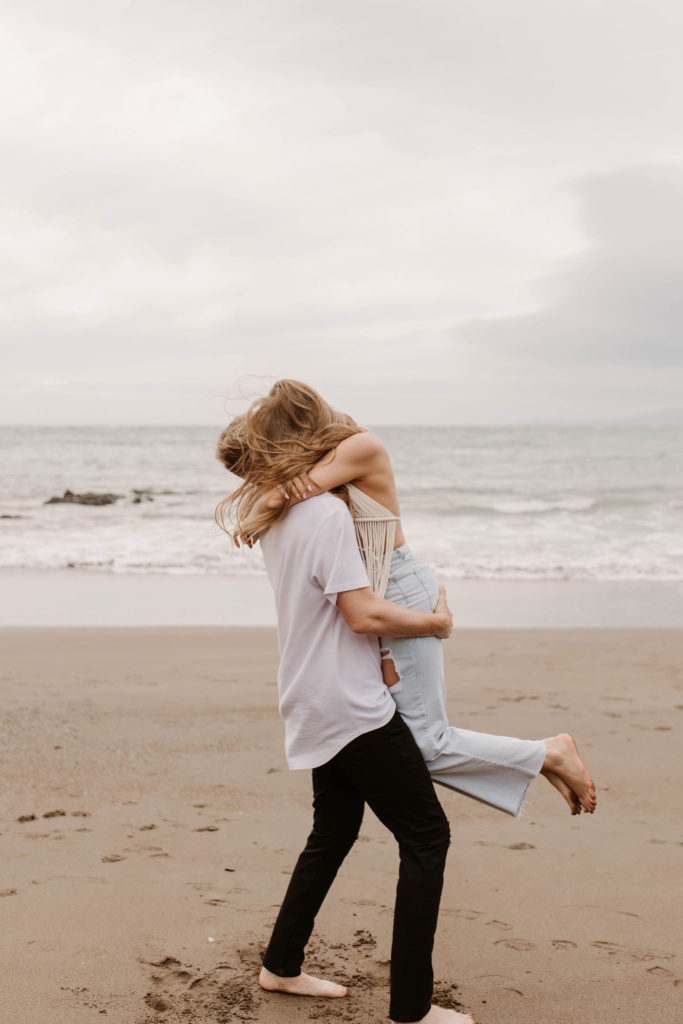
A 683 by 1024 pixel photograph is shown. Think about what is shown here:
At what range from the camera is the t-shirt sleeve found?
2236 mm

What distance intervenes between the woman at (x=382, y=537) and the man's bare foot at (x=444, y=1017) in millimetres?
579

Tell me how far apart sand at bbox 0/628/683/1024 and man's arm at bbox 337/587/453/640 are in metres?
1.20

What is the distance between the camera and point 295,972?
2625mm

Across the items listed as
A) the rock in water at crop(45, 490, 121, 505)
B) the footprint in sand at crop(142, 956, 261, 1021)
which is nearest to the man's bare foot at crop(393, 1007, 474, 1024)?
the footprint in sand at crop(142, 956, 261, 1021)

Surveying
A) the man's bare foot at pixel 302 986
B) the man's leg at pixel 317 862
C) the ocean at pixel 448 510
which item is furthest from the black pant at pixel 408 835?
the ocean at pixel 448 510

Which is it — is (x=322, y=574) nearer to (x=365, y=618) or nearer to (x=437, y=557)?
(x=365, y=618)

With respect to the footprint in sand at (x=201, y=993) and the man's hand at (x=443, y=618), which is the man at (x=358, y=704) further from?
the footprint in sand at (x=201, y=993)

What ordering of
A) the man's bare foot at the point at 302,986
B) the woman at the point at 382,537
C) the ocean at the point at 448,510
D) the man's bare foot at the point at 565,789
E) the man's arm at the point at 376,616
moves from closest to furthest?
the man's arm at the point at 376,616
the woman at the point at 382,537
the man's bare foot at the point at 565,789
the man's bare foot at the point at 302,986
the ocean at the point at 448,510

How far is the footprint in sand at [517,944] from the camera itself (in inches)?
116

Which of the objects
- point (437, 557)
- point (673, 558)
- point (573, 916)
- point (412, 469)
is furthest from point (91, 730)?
point (412, 469)

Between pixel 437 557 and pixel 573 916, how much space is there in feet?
39.1

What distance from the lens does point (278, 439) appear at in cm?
239

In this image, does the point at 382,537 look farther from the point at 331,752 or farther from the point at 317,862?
the point at 317,862

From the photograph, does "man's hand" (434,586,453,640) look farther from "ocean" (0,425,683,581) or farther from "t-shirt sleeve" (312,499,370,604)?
"ocean" (0,425,683,581)
